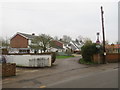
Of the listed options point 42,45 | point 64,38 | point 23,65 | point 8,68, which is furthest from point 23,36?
point 64,38

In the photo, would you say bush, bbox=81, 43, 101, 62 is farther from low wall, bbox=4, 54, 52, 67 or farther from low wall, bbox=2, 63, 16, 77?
low wall, bbox=2, 63, 16, 77

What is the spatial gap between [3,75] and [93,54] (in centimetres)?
1292

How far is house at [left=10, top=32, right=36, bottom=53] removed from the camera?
43547 millimetres

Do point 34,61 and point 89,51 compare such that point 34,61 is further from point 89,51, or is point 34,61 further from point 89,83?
point 89,83

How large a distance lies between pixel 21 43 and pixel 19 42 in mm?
1305

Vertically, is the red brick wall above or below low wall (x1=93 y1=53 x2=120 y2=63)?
above

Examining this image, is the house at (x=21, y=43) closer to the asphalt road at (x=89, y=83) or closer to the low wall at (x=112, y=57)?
the low wall at (x=112, y=57)

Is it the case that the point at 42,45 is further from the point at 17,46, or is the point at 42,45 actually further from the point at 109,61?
the point at 109,61

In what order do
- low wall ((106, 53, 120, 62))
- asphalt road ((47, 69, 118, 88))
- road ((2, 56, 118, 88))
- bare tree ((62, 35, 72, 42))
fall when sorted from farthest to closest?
bare tree ((62, 35, 72, 42))
low wall ((106, 53, 120, 62))
road ((2, 56, 118, 88))
asphalt road ((47, 69, 118, 88))

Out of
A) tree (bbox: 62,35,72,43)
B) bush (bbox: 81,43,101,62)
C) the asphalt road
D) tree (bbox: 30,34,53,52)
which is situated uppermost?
tree (bbox: 62,35,72,43)

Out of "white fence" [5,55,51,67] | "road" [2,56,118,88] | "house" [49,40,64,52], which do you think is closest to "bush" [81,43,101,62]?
"white fence" [5,55,51,67]

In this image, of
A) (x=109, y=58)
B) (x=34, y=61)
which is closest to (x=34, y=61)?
(x=34, y=61)

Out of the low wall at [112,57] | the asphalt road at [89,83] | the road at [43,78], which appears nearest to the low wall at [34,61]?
the road at [43,78]

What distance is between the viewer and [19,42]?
4622cm
